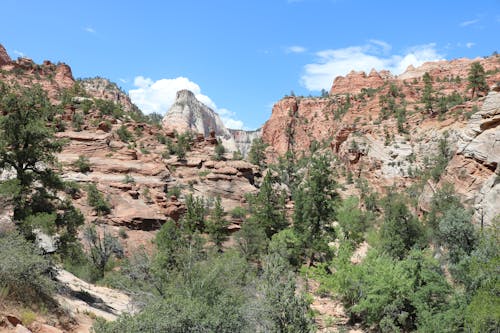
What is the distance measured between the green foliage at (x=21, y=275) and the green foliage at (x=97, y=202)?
2493cm

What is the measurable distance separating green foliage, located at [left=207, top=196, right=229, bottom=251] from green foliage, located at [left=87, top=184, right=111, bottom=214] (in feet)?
32.1

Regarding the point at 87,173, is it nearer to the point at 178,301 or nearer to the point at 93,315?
the point at 93,315

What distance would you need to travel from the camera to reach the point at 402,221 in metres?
30.2

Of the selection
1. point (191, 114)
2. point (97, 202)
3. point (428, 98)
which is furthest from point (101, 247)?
point (191, 114)

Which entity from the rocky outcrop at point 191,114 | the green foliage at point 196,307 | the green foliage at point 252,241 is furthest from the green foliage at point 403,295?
the rocky outcrop at point 191,114

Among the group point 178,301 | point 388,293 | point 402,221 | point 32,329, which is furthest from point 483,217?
point 32,329

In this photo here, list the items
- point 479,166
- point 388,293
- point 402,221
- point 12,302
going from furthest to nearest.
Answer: point 479,166 < point 402,221 < point 388,293 < point 12,302

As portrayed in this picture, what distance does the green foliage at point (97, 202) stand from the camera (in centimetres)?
3606

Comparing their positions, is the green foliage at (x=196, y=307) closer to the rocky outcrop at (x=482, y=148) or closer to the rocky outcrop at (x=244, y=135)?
the rocky outcrop at (x=482, y=148)

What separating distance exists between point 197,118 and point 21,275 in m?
149

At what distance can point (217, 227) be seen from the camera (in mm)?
37250

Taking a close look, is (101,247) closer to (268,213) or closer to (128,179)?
(128,179)

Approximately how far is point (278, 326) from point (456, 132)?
167ft

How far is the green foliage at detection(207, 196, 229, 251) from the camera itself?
121 feet
